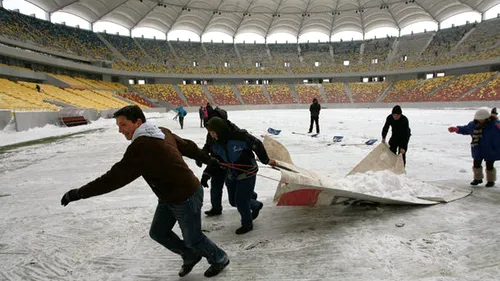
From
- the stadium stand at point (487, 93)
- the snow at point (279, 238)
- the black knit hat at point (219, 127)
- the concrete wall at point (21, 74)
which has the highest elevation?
the concrete wall at point (21, 74)

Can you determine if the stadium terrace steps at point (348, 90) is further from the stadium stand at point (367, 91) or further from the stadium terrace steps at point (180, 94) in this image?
the stadium terrace steps at point (180, 94)

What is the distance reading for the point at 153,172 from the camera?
198 centimetres

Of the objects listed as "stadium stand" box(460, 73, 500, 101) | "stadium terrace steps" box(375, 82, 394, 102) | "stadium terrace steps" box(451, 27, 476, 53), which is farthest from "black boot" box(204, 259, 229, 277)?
"stadium terrace steps" box(451, 27, 476, 53)

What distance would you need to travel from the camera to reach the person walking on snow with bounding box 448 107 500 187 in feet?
13.6

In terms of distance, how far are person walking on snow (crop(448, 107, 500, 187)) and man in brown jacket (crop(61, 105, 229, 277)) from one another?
415cm

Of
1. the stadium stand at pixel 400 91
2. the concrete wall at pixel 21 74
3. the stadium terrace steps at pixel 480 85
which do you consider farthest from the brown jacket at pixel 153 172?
the stadium stand at pixel 400 91

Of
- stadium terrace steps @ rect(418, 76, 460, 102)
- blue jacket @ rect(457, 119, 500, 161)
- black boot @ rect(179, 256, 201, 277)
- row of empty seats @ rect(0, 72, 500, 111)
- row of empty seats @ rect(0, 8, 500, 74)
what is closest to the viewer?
black boot @ rect(179, 256, 201, 277)

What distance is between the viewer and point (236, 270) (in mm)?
2383

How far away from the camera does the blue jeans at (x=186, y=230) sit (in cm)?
212

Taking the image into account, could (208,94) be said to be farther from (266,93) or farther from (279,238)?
(279,238)

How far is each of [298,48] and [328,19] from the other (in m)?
9.38

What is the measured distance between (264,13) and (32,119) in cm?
4468

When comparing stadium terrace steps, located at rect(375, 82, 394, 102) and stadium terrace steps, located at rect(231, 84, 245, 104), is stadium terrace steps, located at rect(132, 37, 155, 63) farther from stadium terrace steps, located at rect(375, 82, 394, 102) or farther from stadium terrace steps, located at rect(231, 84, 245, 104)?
stadium terrace steps, located at rect(375, 82, 394, 102)

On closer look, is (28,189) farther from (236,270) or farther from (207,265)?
(236,270)
